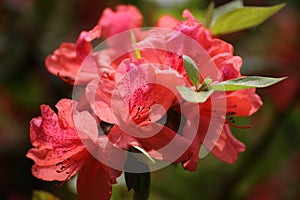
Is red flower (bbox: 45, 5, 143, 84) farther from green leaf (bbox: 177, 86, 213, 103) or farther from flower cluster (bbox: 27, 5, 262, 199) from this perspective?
Result: green leaf (bbox: 177, 86, 213, 103)

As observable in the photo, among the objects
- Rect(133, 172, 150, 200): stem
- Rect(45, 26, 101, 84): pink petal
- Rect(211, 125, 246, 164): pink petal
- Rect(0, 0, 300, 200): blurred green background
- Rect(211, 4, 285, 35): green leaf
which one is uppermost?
Rect(45, 26, 101, 84): pink petal

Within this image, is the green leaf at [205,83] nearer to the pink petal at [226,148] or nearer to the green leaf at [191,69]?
the green leaf at [191,69]

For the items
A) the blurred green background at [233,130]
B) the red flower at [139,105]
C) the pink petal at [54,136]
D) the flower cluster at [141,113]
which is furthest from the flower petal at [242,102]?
the blurred green background at [233,130]

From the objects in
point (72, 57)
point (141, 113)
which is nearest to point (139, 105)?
point (141, 113)

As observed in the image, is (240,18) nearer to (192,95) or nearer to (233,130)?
(192,95)

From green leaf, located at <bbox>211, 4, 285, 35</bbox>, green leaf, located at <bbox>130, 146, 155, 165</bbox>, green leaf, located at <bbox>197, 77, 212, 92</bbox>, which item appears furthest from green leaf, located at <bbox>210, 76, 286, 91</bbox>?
green leaf, located at <bbox>211, 4, 285, 35</bbox>

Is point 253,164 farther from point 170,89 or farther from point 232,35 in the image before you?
point 170,89

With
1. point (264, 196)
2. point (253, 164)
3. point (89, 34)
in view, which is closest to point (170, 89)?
point (89, 34)
